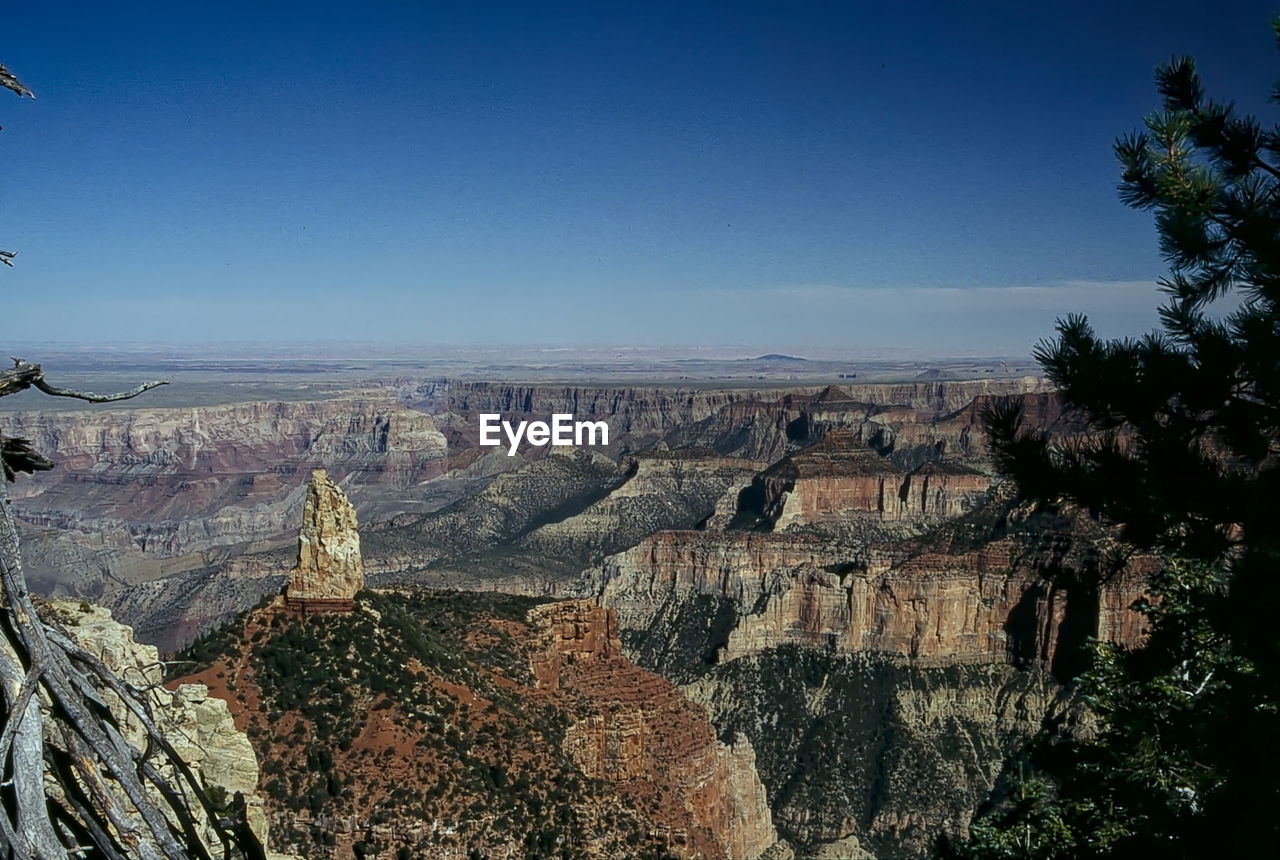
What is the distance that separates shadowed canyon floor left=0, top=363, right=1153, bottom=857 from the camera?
2511 cm

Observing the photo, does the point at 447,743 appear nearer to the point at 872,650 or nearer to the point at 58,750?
the point at 58,750

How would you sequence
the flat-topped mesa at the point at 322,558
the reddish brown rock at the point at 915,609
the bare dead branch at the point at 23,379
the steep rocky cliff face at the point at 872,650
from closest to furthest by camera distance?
the bare dead branch at the point at 23,379, the flat-topped mesa at the point at 322,558, the steep rocky cliff face at the point at 872,650, the reddish brown rock at the point at 915,609

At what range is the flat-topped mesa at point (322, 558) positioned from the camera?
92.1 feet

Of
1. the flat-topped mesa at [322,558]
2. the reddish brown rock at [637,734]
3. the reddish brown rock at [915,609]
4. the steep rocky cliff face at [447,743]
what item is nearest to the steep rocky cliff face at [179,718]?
the steep rocky cliff face at [447,743]

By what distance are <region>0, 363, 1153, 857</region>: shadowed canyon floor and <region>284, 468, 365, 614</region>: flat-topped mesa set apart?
28.5 inches

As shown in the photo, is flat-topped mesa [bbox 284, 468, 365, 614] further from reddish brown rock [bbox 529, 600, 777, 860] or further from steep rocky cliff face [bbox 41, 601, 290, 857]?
steep rocky cliff face [bbox 41, 601, 290, 857]

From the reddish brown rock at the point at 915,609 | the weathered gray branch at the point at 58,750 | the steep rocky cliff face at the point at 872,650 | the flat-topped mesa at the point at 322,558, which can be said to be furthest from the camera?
the reddish brown rock at the point at 915,609

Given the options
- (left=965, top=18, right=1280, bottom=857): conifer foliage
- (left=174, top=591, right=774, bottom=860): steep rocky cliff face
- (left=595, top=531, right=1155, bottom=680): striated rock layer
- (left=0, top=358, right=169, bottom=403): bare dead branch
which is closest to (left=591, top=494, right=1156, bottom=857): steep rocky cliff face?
(left=595, top=531, right=1155, bottom=680): striated rock layer

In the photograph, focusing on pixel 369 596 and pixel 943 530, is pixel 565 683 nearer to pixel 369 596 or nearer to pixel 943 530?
pixel 369 596

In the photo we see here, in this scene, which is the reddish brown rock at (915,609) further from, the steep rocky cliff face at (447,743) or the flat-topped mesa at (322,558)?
the flat-topped mesa at (322,558)

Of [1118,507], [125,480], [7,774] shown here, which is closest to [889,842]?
[1118,507]

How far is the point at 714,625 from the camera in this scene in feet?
275

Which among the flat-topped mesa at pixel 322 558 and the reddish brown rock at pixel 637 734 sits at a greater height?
the flat-topped mesa at pixel 322 558

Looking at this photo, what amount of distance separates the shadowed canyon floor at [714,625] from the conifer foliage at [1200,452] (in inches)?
25.1
